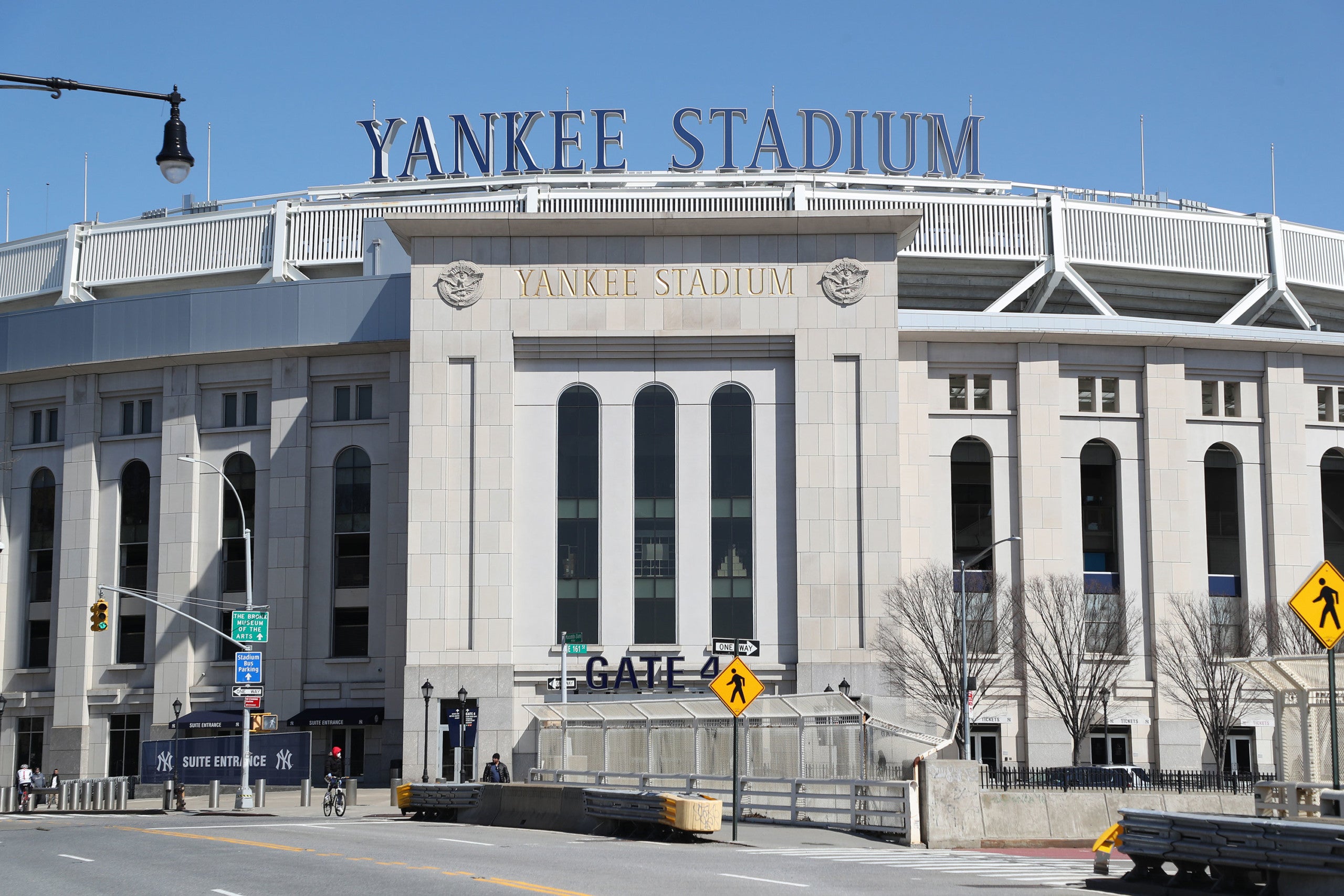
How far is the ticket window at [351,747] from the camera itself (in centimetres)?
6306

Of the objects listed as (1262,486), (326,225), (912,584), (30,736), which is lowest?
(30,736)

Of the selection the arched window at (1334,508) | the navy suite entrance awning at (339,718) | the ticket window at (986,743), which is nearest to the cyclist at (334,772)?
the navy suite entrance awning at (339,718)

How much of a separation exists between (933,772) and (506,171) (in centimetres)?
5126

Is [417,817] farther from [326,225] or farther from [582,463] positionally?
[326,225]

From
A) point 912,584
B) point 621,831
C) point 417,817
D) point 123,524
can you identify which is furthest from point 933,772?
point 123,524

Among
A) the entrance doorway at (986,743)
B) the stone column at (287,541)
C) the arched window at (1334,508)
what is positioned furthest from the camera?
the arched window at (1334,508)

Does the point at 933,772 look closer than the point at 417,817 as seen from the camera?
Yes

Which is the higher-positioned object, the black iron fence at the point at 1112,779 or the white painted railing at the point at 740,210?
the white painted railing at the point at 740,210

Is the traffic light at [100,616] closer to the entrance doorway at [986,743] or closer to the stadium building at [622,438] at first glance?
the stadium building at [622,438]

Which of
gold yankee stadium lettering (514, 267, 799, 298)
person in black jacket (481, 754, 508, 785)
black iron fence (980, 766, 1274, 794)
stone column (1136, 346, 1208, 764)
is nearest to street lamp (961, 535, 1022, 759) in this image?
black iron fence (980, 766, 1274, 794)

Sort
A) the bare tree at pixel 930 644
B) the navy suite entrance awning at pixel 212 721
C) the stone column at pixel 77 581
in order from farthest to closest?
the stone column at pixel 77 581
the navy suite entrance awning at pixel 212 721
the bare tree at pixel 930 644

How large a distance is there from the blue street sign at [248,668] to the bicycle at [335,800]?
542 cm

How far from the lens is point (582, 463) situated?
193ft

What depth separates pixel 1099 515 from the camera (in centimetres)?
6450
